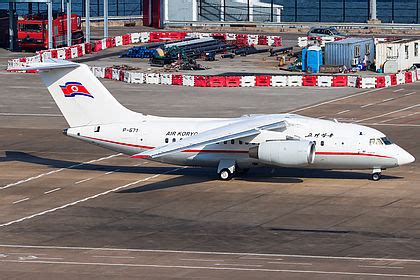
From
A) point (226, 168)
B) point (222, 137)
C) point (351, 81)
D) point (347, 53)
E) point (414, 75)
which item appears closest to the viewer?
point (222, 137)

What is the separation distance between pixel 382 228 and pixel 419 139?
23215 mm

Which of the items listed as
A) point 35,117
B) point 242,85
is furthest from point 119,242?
point 242,85

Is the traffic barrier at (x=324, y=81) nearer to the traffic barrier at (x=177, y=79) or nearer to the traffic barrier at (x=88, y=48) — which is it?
the traffic barrier at (x=177, y=79)

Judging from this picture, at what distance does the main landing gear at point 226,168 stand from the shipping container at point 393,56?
167ft

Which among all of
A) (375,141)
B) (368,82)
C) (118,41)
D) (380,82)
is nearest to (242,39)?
(118,41)

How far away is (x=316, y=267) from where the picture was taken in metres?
40.1

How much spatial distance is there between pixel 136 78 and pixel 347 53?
20448mm

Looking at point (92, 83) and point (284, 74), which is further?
point (284, 74)

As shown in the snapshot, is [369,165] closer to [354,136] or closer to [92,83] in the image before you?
[354,136]

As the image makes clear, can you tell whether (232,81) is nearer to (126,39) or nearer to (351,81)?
(351,81)

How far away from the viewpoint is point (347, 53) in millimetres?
105688

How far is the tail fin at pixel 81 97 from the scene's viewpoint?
2283 inches

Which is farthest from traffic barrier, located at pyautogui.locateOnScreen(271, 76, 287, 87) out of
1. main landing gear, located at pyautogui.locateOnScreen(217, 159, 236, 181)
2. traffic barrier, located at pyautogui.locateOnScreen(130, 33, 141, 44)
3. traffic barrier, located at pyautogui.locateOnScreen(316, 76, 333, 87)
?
main landing gear, located at pyautogui.locateOnScreen(217, 159, 236, 181)

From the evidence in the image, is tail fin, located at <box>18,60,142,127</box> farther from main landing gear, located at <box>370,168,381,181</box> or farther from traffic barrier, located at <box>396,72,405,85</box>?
traffic barrier, located at <box>396,72,405,85</box>
